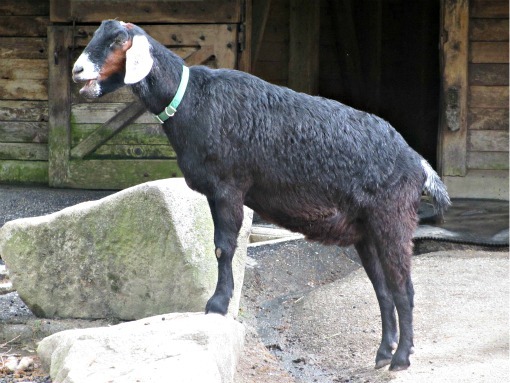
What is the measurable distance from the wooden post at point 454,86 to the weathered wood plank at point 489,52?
13 centimetres

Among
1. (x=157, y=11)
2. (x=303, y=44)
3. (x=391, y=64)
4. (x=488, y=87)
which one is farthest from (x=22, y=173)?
(x=391, y=64)

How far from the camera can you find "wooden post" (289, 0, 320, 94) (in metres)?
13.4

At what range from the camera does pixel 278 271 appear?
26.7ft

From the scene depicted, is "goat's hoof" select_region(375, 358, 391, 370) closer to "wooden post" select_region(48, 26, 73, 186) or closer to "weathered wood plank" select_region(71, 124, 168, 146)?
"weathered wood plank" select_region(71, 124, 168, 146)

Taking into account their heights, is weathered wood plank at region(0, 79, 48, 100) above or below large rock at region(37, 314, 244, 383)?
above

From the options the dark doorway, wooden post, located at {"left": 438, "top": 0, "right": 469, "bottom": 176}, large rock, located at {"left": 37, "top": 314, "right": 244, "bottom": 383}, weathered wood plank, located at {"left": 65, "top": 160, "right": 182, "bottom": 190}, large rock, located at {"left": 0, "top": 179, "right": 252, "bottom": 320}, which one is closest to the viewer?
large rock, located at {"left": 37, "top": 314, "right": 244, "bottom": 383}

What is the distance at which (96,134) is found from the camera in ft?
36.3

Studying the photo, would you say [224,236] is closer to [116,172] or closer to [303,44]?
[116,172]

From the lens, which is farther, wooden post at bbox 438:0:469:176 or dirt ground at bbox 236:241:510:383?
wooden post at bbox 438:0:469:176

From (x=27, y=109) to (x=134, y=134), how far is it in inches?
55.9

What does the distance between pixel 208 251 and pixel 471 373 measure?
1.84m

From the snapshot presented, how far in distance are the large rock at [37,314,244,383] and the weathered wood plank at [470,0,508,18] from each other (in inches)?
272

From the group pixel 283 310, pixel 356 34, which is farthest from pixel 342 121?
pixel 356 34

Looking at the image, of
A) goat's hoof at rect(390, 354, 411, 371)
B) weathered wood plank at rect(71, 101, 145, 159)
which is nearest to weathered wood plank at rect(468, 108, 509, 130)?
weathered wood plank at rect(71, 101, 145, 159)
